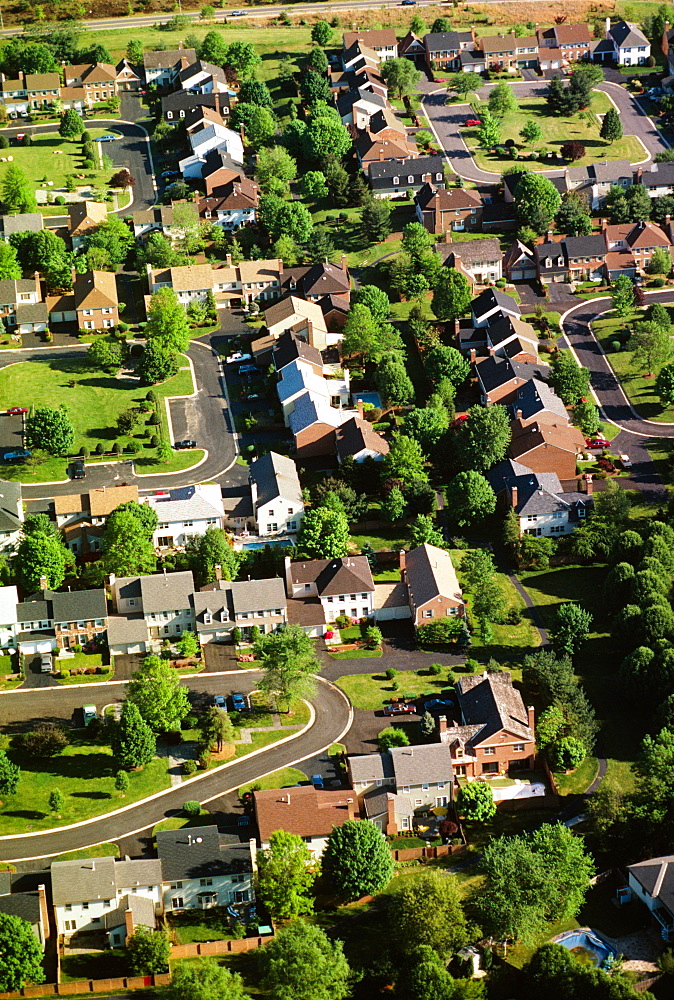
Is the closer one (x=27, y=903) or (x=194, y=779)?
(x=27, y=903)

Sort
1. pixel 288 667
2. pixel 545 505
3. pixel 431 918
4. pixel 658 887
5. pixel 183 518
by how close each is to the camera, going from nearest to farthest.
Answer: pixel 431 918, pixel 658 887, pixel 288 667, pixel 183 518, pixel 545 505

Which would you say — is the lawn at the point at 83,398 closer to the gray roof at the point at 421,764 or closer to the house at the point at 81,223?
the house at the point at 81,223

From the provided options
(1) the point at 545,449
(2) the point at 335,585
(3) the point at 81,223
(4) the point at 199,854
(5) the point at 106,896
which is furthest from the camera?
(3) the point at 81,223

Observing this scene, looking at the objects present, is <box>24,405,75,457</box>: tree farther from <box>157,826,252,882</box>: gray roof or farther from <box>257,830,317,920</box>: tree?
<box>257,830,317,920</box>: tree

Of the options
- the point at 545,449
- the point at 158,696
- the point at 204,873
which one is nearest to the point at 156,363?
the point at 545,449

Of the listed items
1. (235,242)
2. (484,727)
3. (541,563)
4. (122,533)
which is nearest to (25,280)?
(235,242)

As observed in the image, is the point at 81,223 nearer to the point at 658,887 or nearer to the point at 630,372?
the point at 630,372

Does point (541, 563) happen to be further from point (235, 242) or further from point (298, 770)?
point (235, 242)
